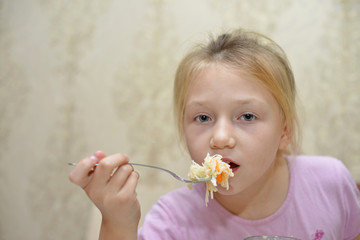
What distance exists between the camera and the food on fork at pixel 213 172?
73cm

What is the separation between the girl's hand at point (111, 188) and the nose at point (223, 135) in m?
0.19

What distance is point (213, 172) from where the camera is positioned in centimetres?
72

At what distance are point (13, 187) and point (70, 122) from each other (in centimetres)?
49

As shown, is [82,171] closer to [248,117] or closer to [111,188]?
[111,188]

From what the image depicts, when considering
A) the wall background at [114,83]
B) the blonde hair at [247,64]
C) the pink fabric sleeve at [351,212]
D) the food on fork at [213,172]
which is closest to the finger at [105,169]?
the food on fork at [213,172]

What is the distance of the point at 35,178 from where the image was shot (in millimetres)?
1874

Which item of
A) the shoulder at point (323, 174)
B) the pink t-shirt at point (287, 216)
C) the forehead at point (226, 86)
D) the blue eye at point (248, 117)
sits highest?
the forehead at point (226, 86)

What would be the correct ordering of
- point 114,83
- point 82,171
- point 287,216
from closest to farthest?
point 82,171 < point 287,216 < point 114,83

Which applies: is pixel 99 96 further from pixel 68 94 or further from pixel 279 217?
pixel 279 217

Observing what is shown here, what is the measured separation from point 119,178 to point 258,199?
0.46 meters

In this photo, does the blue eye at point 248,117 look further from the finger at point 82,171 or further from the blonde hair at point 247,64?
the finger at point 82,171

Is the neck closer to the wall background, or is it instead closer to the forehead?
the forehead

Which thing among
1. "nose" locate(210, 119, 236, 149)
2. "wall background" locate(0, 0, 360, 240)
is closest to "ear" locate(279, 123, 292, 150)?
"nose" locate(210, 119, 236, 149)

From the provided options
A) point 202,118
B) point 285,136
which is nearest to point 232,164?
point 202,118
